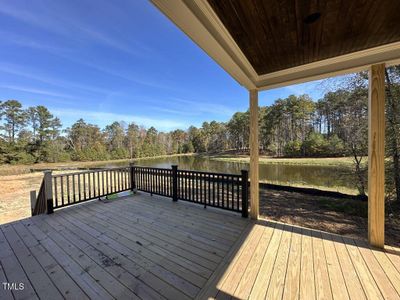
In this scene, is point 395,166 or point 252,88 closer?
point 252,88

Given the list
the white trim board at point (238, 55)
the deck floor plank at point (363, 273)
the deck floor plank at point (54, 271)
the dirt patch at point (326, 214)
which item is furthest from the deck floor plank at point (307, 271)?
the white trim board at point (238, 55)

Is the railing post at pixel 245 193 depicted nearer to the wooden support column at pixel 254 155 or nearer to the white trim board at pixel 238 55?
the wooden support column at pixel 254 155

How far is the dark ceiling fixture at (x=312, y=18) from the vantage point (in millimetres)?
1485

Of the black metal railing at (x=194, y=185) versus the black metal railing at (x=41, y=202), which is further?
the black metal railing at (x=41, y=202)

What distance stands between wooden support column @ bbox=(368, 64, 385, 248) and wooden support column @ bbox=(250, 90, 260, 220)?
1550 mm

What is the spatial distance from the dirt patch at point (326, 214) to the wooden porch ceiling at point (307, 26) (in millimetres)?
2965

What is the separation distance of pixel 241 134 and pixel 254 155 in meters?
32.7

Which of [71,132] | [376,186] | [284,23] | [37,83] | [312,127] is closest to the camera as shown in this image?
[284,23]

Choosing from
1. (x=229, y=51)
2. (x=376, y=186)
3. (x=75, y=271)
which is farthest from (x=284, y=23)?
(x=75, y=271)

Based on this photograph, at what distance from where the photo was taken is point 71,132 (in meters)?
34.7

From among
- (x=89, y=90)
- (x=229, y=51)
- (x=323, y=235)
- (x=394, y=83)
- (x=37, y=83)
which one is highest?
(x=89, y=90)

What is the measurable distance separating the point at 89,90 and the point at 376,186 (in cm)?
3505

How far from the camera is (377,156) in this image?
2314 mm

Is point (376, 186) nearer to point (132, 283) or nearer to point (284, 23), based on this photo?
point (284, 23)
